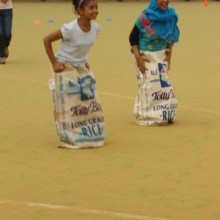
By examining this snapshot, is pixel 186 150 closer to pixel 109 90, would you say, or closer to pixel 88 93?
pixel 88 93

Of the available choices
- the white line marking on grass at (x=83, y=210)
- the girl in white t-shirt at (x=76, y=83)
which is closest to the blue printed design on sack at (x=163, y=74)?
the girl in white t-shirt at (x=76, y=83)

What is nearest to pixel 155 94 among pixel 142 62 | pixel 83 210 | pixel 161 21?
pixel 142 62

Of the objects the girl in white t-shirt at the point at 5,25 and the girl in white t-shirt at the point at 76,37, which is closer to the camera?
the girl in white t-shirt at the point at 76,37

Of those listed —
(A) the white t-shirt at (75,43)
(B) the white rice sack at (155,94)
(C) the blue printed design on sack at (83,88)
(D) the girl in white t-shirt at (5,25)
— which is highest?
(A) the white t-shirt at (75,43)

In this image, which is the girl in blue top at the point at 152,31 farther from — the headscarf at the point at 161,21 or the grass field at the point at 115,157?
the grass field at the point at 115,157

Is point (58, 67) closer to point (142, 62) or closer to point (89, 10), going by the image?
point (89, 10)

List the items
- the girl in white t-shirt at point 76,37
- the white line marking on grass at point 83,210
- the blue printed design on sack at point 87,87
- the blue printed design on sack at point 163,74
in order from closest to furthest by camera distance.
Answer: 1. the white line marking on grass at point 83,210
2. the girl in white t-shirt at point 76,37
3. the blue printed design on sack at point 87,87
4. the blue printed design on sack at point 163,74

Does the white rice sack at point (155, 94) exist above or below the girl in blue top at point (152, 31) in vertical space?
below

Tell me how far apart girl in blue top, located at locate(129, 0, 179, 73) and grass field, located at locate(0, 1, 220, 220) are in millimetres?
819

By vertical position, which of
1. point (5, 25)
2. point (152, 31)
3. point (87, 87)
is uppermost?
point (152, 31)

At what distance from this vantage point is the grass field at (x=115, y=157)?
22.0 ft

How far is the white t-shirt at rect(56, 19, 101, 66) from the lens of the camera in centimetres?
845

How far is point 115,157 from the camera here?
834cm

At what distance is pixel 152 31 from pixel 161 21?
16 cm
